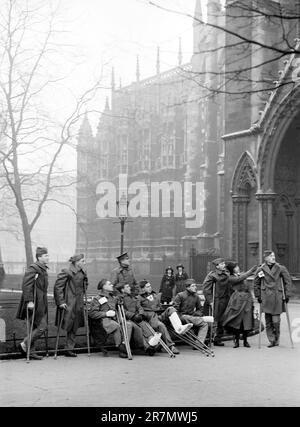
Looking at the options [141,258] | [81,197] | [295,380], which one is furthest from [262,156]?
[81,197]

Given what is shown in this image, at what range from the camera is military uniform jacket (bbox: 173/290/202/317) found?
39.5 ft

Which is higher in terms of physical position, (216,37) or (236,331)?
(216,37)

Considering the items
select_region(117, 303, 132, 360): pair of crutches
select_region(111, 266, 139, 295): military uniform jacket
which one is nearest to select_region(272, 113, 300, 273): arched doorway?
select_region(111, 266, 139, 295): military uniform jacket

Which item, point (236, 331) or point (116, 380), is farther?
point (236, 331)

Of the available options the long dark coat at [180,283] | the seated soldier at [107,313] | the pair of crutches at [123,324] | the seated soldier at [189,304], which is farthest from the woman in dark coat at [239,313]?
the long dark coat at [180,283]

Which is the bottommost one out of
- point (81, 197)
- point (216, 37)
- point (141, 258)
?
point (141, 258)

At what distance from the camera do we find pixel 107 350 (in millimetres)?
11461

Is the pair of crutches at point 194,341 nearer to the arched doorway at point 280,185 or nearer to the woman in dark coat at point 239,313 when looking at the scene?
the woman in dark coat at point 239,313

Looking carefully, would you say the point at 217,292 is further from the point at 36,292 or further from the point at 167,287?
the point at 167,287

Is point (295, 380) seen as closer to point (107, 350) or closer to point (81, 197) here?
point (107, 350)

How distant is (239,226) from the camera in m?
24.5

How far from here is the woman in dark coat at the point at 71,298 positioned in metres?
10.9

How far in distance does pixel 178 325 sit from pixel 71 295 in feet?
6.35

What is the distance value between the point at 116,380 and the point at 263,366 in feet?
8.17
